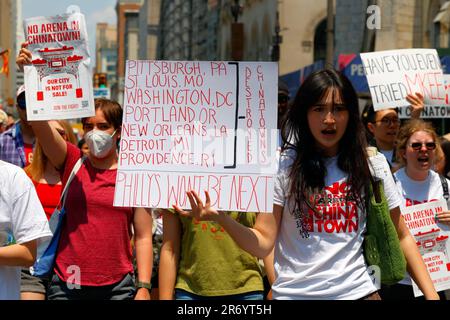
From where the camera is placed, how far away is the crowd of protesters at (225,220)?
14.9 feet

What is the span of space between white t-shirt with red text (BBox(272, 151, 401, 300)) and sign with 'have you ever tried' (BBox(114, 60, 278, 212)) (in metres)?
0.25

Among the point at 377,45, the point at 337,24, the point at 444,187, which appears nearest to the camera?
the point at 444,187

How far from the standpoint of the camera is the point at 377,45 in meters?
26.5

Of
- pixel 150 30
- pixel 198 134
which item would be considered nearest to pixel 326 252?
pixel 198 134

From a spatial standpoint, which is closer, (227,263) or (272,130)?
(272,130)

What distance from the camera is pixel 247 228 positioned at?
4.66 m

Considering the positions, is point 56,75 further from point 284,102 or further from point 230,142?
point 284,102

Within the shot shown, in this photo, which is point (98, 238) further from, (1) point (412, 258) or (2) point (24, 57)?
(1) point (412, 258)

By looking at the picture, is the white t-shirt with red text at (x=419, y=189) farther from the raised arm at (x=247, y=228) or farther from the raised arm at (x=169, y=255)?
the raised arm at (x=247, y=228)

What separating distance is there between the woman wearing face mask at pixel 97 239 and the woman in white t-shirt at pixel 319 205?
4.14ft

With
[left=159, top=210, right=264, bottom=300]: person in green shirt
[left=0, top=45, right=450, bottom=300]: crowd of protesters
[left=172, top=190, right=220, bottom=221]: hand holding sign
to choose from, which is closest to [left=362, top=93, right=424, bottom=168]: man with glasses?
[left=0, top=45, right=450, bottom=300]: crowd of protesters

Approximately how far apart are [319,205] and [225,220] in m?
0.43
